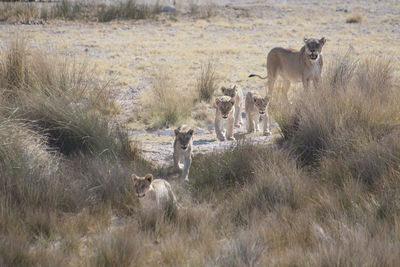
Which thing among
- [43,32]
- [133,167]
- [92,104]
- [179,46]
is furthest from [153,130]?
[43,32]

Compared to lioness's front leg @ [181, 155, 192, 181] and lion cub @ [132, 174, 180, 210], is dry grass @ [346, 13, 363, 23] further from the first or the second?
lion cub @ [132, 174, 180, 210]

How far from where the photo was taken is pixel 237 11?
29547 mm

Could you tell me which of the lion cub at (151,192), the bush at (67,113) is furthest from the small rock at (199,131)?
the lion cub at (151,192)

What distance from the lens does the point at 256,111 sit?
10859 mm

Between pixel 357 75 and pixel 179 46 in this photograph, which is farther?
pixel 179 46

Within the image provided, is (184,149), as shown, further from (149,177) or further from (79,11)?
(79,11)

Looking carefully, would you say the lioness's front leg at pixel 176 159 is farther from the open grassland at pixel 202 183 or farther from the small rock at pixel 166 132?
the small rock at pixel 166 132

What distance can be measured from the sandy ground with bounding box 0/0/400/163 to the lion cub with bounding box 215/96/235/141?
25cm

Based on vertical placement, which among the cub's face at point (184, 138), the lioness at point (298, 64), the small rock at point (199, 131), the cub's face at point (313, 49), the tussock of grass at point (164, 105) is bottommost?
the small rock at point (199, 131)

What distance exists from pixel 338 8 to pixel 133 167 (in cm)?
2647

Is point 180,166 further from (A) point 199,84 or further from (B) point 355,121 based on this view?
(A) point 199,84

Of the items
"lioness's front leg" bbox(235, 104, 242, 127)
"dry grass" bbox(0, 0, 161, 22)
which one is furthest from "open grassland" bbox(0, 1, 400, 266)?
"dry grass" bbox(0, 0, 161, 22)

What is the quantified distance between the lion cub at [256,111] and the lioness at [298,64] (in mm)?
983

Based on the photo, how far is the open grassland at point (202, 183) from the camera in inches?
225
